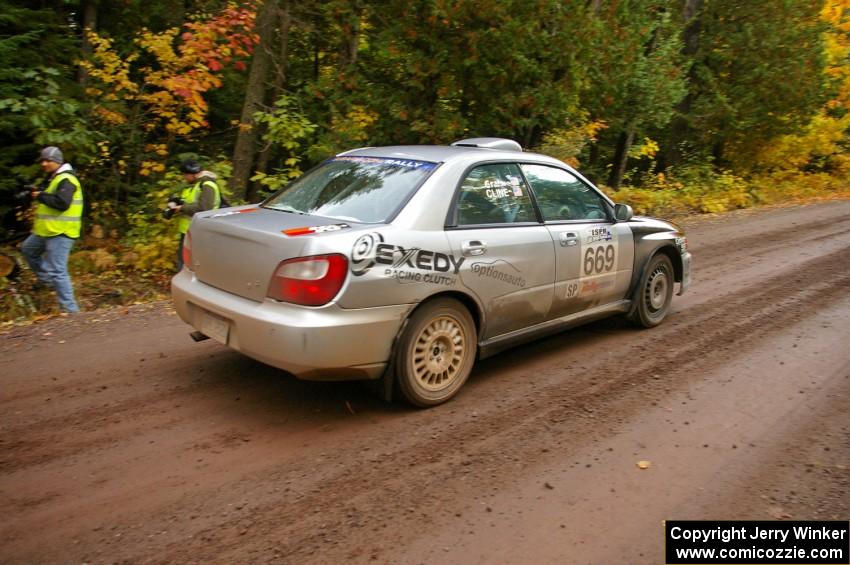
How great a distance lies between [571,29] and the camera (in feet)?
35.6

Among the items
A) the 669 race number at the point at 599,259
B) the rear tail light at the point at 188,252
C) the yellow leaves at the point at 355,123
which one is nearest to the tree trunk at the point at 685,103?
the yellow leaves at the point at 355,123

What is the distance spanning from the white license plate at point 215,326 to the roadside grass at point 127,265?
122 inches

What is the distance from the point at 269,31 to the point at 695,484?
10.4m

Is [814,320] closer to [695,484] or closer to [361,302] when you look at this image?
[695,484]

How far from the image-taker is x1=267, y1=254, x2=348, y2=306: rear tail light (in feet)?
13.0

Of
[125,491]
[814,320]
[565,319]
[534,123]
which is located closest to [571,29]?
[534,123]

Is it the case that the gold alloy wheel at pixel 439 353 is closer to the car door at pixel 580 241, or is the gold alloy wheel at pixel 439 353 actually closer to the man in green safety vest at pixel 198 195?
the car door at pixel 580 241

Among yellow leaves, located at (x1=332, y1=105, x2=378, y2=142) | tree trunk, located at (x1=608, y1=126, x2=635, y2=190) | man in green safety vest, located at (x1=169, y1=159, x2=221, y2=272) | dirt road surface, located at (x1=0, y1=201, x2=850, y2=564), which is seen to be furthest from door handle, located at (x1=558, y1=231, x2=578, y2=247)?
tree trunk, located at (x1=608, y1=126, x2=635, y2=190)

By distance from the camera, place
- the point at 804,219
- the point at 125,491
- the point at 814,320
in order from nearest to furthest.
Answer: the point at 125,491 < the point at 814,320 < the point at 804,219

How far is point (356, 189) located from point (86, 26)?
873 centimetres

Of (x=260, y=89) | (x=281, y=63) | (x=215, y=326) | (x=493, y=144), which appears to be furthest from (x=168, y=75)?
(x=215, y=326)

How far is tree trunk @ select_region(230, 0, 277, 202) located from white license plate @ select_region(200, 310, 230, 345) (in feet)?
23.8

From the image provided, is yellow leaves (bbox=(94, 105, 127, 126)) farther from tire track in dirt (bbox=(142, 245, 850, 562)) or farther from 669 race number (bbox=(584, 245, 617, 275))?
tire track in dirt (bbox=(142, 245, 850, 562))

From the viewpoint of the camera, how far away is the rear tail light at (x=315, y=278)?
3.95 m
